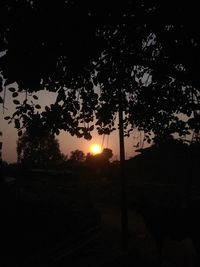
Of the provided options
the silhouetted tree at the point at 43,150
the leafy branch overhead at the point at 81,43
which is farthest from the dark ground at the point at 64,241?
the silhouetted tree at the point at 43,150

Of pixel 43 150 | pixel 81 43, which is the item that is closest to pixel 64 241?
pixel 81 43

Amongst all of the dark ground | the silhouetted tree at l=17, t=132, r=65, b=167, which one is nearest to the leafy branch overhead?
the dark ground

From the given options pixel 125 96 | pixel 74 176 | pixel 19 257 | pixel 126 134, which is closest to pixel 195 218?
pixel 126 134

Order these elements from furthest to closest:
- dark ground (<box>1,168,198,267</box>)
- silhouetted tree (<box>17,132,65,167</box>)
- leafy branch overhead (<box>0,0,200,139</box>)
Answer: silhouetted tree (<box>17,132,65,167</box>), dark ground (<box>1,168,198,267</box>), leafy branch overhead (<box>0,0,200,139</box>)

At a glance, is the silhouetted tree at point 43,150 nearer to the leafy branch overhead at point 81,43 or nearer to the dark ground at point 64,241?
the dark ground at point 64,241

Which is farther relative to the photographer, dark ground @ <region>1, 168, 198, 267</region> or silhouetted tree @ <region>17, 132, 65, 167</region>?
silhouetted tree @ <region>17, 132, 65, 167</region>

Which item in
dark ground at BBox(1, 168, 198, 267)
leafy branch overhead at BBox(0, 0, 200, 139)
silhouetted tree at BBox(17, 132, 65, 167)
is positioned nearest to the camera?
leafy branch overhead at BBox(0, 0, 200, 139)

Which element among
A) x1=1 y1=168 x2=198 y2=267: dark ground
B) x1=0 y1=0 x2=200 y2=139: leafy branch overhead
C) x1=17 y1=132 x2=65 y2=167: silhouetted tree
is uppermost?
x1=17 y1=132 x2=65 y2=167: silhouetted tree

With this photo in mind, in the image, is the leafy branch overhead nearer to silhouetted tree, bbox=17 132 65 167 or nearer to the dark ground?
the dark ground

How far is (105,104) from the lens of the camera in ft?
33.3

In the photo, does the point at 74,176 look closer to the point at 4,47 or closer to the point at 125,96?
the point at 125,96

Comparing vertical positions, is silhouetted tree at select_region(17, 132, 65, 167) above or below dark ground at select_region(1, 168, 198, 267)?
above

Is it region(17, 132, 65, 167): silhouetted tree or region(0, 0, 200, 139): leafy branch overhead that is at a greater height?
region(17, 132, 65, 167): silhouetted tree

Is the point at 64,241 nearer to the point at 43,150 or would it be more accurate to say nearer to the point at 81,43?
the point at 81,43
